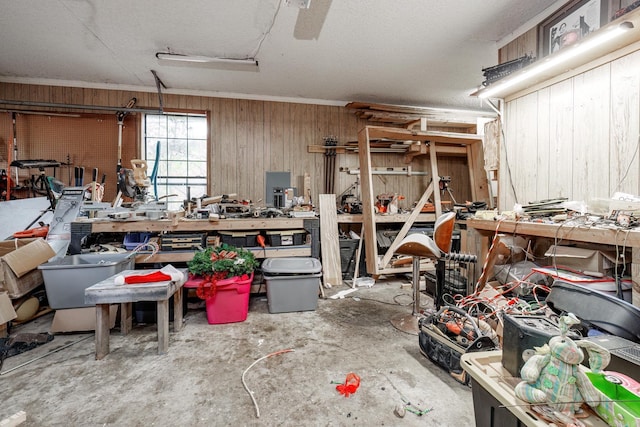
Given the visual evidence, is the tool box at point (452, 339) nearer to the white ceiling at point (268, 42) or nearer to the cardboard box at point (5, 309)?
the white ceiling at point (268, 42)

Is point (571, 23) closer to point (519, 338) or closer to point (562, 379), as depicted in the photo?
point (519, 338)

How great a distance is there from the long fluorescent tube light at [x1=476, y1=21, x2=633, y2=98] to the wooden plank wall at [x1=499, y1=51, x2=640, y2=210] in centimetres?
28

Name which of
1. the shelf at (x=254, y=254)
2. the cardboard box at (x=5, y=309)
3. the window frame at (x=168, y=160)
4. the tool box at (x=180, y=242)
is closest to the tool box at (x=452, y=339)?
the shelf at (x=254, y=254)

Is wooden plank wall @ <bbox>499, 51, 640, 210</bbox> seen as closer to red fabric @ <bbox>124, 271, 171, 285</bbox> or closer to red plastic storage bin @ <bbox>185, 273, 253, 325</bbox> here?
red plastic storage bin @ <bbox>185, 273, 253, 325</bbox>

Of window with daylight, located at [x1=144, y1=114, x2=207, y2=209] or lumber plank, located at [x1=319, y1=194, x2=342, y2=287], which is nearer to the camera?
lumber plank, located at [x1=319, y1=194, x2=342, y2=287]

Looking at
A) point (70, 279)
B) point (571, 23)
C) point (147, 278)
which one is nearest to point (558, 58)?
point (571, 23)

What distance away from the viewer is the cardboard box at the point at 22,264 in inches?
92.2

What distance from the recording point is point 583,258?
1.97 metres

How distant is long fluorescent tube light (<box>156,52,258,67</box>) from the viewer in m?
3.27

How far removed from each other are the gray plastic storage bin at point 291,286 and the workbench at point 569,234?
5.12ft

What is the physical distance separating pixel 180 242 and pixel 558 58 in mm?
3726

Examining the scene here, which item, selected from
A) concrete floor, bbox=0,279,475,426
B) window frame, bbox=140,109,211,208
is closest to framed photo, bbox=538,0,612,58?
concrete floor, bbox=0,279,475,426

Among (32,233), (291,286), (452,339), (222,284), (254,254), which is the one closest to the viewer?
(452,339)

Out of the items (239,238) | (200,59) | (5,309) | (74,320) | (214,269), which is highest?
(200,59)
